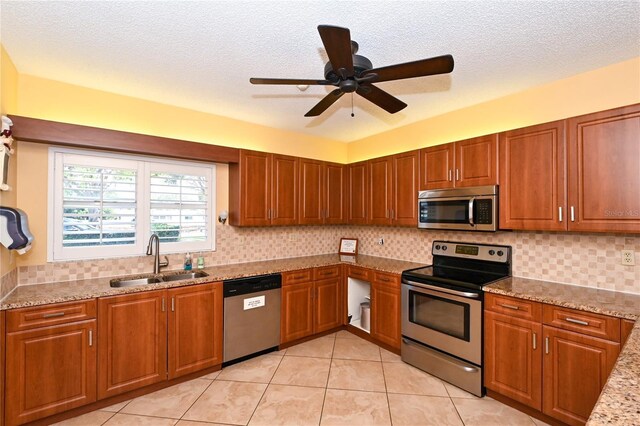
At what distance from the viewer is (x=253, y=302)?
9.98 ft

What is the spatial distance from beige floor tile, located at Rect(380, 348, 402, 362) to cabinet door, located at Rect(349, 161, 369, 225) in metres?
1.56

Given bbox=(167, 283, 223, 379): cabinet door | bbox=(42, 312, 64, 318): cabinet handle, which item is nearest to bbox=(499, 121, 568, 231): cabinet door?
bbox=(167, 283, 223, 379): cabinet door

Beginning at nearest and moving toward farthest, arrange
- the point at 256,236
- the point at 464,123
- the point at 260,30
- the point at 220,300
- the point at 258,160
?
1. the point at 260,30
2. the point at 220,300
3. the point at 464,123
4. the point at 258,160
5. the point at 256,236

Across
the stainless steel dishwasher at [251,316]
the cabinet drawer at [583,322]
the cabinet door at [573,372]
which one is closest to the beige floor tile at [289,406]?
the stainless steel dishwasher at [251,316]

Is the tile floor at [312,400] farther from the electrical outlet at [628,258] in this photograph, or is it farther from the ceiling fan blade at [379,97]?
the ceiling fan blade at [379,97]

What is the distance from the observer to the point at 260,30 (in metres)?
1.85

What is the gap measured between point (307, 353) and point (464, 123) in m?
3.00

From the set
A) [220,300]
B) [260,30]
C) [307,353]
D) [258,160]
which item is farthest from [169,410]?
[260,30]

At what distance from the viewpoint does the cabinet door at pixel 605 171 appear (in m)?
1.98

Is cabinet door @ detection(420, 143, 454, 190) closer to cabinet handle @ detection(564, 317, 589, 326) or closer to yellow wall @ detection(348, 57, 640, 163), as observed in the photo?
yellow wall @ detection(348, 57, 640, 163)

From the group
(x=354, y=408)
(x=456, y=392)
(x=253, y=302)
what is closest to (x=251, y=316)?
(x=253, y=302)

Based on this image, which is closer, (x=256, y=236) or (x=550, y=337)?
(x=550, y=337)

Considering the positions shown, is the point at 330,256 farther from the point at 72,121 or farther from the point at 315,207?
the point at 72,121

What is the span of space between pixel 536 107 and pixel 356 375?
2.93 meters
